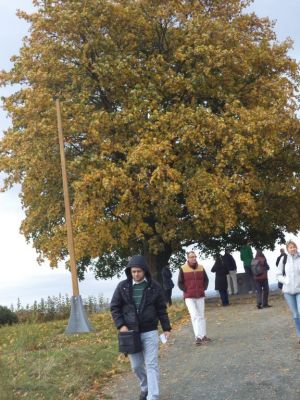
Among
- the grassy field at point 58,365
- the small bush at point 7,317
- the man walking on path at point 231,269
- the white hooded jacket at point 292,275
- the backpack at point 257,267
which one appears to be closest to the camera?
the grassy field at point 58,365

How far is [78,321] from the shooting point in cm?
1772

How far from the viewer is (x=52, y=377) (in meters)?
10.6

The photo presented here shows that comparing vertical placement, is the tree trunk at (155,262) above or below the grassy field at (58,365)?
above

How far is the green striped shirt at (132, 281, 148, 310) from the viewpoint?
8.07 metres

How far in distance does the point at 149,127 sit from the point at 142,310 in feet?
48.4

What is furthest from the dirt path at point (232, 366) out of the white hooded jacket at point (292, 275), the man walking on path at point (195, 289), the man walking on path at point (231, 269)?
the man walking on path at point (231, 269)

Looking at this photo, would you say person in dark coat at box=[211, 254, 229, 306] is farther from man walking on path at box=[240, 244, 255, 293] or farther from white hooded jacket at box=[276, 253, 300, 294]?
white hooded jacket at box=[276, 253, 300, 294]

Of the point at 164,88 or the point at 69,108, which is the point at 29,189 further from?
the point at 164,88

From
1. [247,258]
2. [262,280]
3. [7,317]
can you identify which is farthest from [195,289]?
[7,317]

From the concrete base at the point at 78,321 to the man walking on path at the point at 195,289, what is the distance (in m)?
5.10

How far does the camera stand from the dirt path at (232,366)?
28.8 feet

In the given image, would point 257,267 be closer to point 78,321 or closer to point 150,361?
point 78,321

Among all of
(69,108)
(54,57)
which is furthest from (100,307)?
(54,57)

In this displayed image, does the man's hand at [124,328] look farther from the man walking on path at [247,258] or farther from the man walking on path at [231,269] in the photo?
the man walking on path at [247,258]
